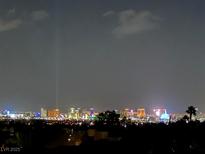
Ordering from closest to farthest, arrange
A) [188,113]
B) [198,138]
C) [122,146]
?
[122,146] → [198,138] → [188,113]

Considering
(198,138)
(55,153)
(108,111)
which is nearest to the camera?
(55,153)

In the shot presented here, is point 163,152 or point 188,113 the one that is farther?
point 188,113

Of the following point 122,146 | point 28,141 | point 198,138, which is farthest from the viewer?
point 198,138

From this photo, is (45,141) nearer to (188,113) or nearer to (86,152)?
(86,152)

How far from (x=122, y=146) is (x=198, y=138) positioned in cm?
1765

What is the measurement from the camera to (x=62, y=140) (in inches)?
2179

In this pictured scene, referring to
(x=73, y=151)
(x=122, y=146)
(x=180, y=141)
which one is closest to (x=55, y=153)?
(x=73, y=151)

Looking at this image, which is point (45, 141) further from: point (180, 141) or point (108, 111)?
point (108, 111)

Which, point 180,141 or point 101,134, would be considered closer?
point 180,141

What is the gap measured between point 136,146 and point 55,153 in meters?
8.69

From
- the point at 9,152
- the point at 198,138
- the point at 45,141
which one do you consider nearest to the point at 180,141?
the point at 198,138

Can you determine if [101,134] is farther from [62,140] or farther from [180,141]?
[180,141]

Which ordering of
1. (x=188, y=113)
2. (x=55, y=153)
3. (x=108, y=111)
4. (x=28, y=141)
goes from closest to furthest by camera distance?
(x=55, y=153)
(x=28, y=141)
(x=188, y=113)
(x=108, y=111)

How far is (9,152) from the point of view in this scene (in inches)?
1324
